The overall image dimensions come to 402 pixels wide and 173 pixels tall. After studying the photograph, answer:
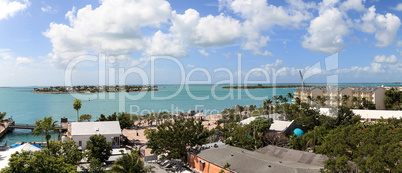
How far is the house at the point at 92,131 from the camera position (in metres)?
33.9

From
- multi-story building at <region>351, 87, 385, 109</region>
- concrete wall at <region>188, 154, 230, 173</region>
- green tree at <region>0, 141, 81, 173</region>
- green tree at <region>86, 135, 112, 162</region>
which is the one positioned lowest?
concrete wall at <region>188, 154, 230, 173</region>

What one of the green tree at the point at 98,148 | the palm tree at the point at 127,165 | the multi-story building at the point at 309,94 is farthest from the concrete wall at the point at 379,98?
the palm tree at the point at 127,165

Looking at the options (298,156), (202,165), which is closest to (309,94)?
(298,156)

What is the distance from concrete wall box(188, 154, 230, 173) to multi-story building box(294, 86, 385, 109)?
5779 cm

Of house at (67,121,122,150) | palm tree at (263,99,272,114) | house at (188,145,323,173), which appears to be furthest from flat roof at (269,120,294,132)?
house at (67,121,122,150)

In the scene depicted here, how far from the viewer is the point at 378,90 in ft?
234

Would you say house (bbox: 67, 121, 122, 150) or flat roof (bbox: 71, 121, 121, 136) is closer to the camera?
house (bbox: 67, 121, 122, 150)

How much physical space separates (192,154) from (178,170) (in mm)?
2493

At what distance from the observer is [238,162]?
23.2 m

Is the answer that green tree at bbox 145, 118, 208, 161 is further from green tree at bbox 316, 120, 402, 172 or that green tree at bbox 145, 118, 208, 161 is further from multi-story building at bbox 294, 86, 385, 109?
multi-story building at bbox 294, 86, 385, 109

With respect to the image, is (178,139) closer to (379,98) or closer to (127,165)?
(127,165)

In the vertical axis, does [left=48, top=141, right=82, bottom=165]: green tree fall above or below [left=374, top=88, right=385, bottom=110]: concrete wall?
below

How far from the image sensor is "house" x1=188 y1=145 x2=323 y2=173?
69.5 feet

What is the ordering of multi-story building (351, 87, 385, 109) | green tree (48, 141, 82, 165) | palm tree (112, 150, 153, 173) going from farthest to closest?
multi-story building (351, 87, 385, 109)
green tree (48, 141, 82, 165)
palm tree (112, 150, 153, 173)
